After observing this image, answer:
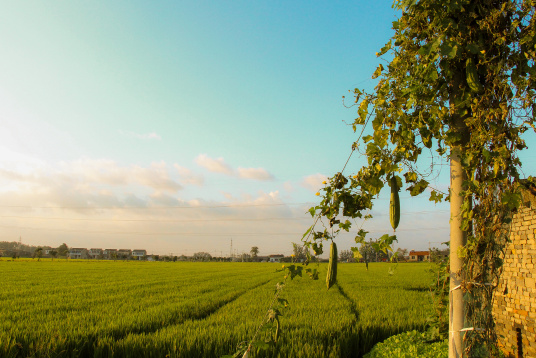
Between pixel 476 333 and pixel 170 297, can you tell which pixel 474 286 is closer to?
pixel 476 333

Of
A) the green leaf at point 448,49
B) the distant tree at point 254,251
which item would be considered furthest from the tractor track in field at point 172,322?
the distant tree at point 254,251

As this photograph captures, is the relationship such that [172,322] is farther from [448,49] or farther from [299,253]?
[448,49]

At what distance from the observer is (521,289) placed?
16.6 feet

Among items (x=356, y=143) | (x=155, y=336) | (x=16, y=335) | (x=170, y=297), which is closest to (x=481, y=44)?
(x=356, y=143)

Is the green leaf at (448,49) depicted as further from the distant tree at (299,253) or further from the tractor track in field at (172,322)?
the tractor track in field at (172,322)

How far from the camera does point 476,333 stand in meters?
1.95

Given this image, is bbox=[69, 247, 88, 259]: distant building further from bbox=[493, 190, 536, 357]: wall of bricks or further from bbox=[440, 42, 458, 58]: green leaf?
bbox=[440, 42, 458, 58]: green leaf

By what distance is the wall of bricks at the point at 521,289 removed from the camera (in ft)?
15.9

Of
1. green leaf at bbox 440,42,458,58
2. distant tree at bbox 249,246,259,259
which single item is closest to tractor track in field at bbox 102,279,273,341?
green leaf at bbox 440,42,458,58

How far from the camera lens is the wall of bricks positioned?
15.9 ft

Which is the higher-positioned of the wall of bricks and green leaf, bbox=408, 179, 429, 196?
green leaf, bbox=408, 179, 429, 196

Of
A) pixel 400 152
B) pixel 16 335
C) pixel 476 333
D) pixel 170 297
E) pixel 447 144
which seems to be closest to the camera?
pixel 476 333

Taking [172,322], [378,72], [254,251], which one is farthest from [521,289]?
[254,251]

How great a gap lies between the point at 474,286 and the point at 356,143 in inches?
46.9
